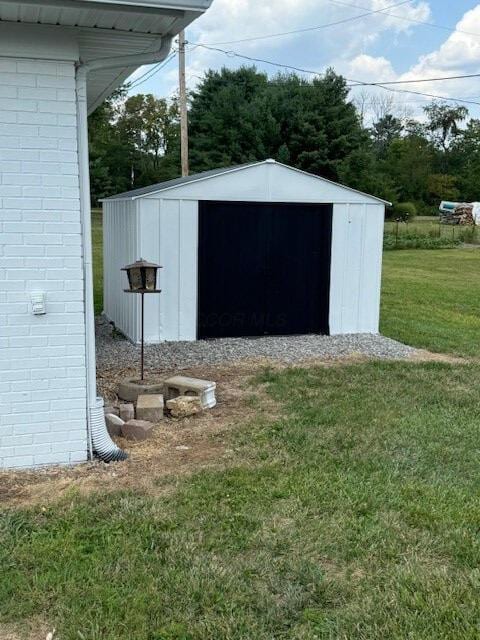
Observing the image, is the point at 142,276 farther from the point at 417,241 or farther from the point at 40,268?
the point at 417,241

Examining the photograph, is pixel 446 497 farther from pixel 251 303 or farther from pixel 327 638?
pixel 251 303

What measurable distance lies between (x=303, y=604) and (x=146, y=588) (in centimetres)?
63

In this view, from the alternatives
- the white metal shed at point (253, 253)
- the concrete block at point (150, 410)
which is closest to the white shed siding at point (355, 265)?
the white metal shed at point (253, 253)

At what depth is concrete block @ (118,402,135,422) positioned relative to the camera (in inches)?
182

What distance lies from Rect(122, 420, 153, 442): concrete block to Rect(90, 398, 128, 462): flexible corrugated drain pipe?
366 millimetres

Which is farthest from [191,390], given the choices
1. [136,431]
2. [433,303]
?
[433,303]

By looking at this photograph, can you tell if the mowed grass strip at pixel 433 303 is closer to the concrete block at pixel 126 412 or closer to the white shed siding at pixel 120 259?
the white shed siding at pixel 120 259

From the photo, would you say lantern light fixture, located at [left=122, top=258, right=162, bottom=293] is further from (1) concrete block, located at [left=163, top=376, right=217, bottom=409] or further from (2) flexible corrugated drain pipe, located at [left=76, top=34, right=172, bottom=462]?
(2) flexible corrugated drain pipe, located at [left=76, top=34, right=172, bottom=462]

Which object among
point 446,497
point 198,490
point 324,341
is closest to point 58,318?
point 198,490

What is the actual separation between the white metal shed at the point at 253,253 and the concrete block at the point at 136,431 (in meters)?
3.16

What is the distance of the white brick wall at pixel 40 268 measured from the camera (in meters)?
3.50

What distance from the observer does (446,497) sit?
11.3 ft

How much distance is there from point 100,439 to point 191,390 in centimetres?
120

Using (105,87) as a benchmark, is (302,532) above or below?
below
